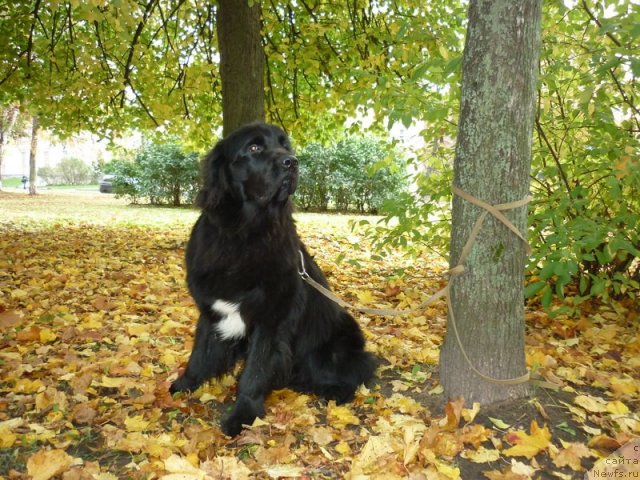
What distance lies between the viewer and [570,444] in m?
2.27

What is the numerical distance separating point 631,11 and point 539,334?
7.90 ft

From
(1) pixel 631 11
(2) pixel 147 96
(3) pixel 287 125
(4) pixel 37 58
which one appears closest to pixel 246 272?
(1) pixel 631 11

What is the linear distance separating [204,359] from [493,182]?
199 cm

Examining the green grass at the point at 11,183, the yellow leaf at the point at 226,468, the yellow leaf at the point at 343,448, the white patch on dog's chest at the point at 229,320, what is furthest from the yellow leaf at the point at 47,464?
the green grass at the point at 11,183

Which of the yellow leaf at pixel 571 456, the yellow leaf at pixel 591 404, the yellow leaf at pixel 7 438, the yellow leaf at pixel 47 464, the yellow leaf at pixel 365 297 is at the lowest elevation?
the yellow leaf at pixel 7 438

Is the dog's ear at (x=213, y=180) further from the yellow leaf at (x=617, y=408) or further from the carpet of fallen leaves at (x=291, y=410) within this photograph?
the yellow leaf at (x=617, y=408)

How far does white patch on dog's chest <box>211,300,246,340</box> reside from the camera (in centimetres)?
282

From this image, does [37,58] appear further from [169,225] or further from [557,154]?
[557,154]

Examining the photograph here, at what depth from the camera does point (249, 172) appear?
9.71 feet

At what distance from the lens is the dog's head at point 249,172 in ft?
9.59

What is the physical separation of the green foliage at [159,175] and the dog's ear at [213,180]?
15.3 m

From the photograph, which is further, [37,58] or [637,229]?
[37,58]

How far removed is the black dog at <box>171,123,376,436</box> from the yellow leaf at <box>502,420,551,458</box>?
0.99 m

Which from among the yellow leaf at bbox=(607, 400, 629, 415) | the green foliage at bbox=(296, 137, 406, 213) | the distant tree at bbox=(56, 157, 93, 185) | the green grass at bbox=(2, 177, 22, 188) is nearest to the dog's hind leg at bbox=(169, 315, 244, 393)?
the yellow leaf at bbox=(607, 400, 629, 415)
